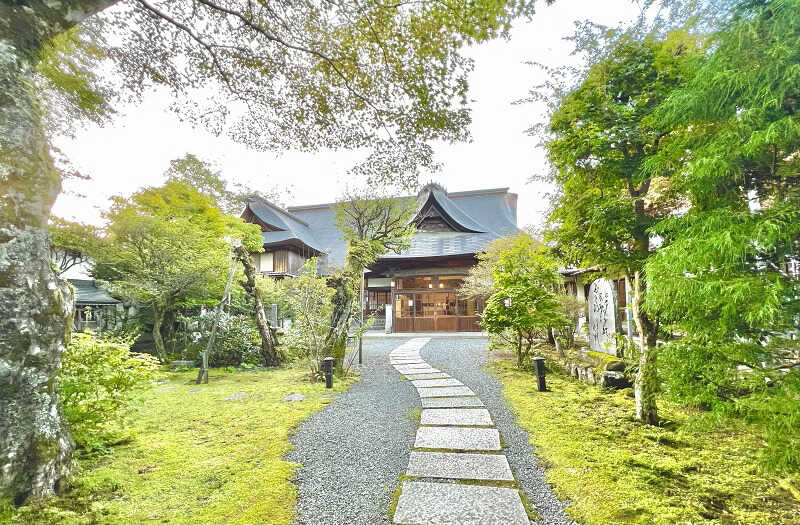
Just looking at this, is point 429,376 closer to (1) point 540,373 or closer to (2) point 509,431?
(1) point 540,373

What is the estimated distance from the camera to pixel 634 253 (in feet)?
9.57

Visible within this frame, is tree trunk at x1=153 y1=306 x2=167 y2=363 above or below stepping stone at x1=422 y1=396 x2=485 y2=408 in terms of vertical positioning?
above

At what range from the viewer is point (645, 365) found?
9.66 ft

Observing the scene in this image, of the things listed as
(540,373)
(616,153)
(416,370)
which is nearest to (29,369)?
(616,153)

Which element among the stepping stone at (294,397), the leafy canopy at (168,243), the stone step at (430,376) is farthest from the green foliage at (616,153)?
the leafy canopy at (168,243)

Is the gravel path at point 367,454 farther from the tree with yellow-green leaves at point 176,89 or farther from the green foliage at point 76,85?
the green foliage at point 76,85

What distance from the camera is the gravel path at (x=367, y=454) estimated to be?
1.87 meters

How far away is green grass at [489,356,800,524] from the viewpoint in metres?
1.75

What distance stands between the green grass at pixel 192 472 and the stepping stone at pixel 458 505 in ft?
2.29

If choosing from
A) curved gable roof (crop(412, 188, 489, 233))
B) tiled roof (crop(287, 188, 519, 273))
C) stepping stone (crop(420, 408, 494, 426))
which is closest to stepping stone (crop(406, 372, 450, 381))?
stepping stone (crop(420, 408, 494, 426))

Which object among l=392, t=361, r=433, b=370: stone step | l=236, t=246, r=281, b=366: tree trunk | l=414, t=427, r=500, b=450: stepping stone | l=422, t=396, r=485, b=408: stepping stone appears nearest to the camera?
l=414, t=427, r=500, b=450: stepping stone

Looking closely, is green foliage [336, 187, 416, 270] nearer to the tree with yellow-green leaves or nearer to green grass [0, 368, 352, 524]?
the tree with yellow-green leaves

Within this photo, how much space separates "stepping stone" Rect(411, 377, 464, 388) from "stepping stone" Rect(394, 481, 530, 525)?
2813mm

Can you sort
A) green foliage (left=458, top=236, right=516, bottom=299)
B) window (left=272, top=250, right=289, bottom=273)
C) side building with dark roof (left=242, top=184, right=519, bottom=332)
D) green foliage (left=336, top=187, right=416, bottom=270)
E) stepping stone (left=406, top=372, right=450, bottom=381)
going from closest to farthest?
stepping stone (left=406, top=372, right=450, bottom=381) < green foliage (left=336, top=187, right=416, bottom=270) < green foliage (left=458, top=236, right=516, bottom=299) < side building with dark roof (left=242, top=184, right=519, bottom=332) < window (left=272, top=250, right=289, bottom=273)
